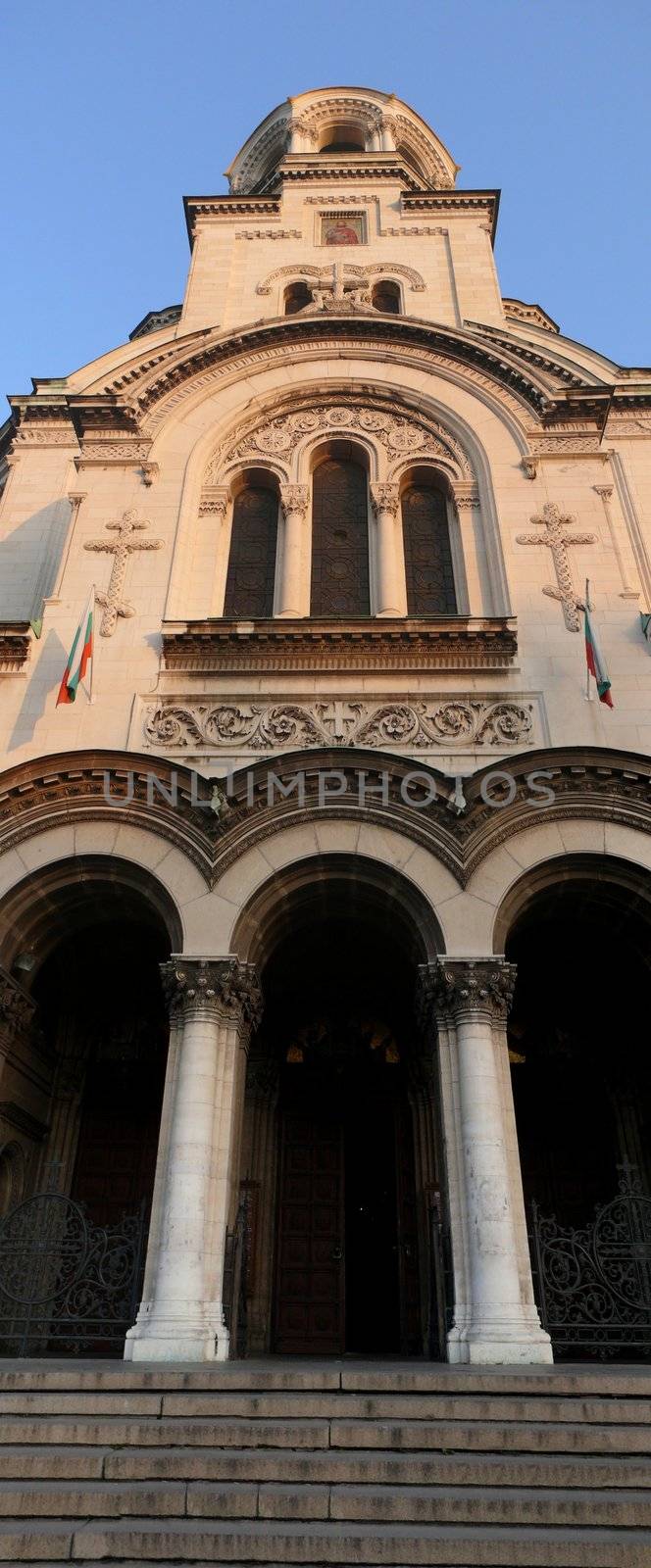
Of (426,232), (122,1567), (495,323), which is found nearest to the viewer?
(122,1567)

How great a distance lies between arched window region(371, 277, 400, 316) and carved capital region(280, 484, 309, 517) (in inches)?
252

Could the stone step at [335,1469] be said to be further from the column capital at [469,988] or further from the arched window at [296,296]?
the arched window at [296,296]

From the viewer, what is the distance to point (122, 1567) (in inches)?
218

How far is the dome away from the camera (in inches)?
1141

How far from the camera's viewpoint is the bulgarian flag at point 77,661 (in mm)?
13500

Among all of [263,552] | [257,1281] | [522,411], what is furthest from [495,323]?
[257,1281]

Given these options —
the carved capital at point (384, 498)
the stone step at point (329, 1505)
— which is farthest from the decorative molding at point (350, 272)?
the stone step at point (329, 1505)

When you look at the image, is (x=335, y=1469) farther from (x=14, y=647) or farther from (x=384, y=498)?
(x=384, y=498)

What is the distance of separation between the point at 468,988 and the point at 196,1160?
3.64 metres

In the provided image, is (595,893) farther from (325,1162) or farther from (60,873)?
(60,873)

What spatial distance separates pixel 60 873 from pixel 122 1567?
8421mm

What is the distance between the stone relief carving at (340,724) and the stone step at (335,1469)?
863 centimetres

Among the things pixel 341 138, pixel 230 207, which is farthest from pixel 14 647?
pixel 341 138

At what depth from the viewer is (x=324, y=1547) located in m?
5.69
